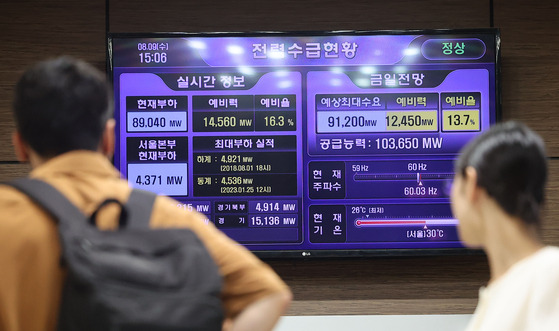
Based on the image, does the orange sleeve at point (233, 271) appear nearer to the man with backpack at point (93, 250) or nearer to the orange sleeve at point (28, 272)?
the man with backpack at point (93, 250)

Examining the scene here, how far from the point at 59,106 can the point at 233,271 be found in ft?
1.30

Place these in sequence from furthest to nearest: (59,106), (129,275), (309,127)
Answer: (309,127)
(59,106)
(129,275)

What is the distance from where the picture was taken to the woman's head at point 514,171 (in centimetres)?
107

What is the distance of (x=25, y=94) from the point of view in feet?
3.50

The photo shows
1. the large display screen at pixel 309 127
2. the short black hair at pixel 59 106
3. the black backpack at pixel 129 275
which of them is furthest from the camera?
the large display screen at pixel 309 127

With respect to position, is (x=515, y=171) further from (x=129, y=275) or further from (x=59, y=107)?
(x=59, y=107)

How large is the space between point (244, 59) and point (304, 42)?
27cm

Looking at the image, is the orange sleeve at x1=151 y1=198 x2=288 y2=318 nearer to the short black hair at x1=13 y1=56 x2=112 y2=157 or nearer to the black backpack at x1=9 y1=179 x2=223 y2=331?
the black backpack at x1=9 y1=179 x2=223 y2=331

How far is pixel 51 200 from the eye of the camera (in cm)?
100

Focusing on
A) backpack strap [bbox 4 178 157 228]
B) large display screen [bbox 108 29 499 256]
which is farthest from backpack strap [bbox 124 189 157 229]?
large display screen [bbox 108 29 499 256]

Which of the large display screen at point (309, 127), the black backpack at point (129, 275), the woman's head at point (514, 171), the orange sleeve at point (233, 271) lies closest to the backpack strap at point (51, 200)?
the black backpack at point (129, 275)

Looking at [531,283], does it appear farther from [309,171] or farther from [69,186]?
[309,171]

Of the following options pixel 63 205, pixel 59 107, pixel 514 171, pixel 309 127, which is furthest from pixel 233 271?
pixel 309 127

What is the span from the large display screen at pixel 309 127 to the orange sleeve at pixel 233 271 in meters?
1.58
